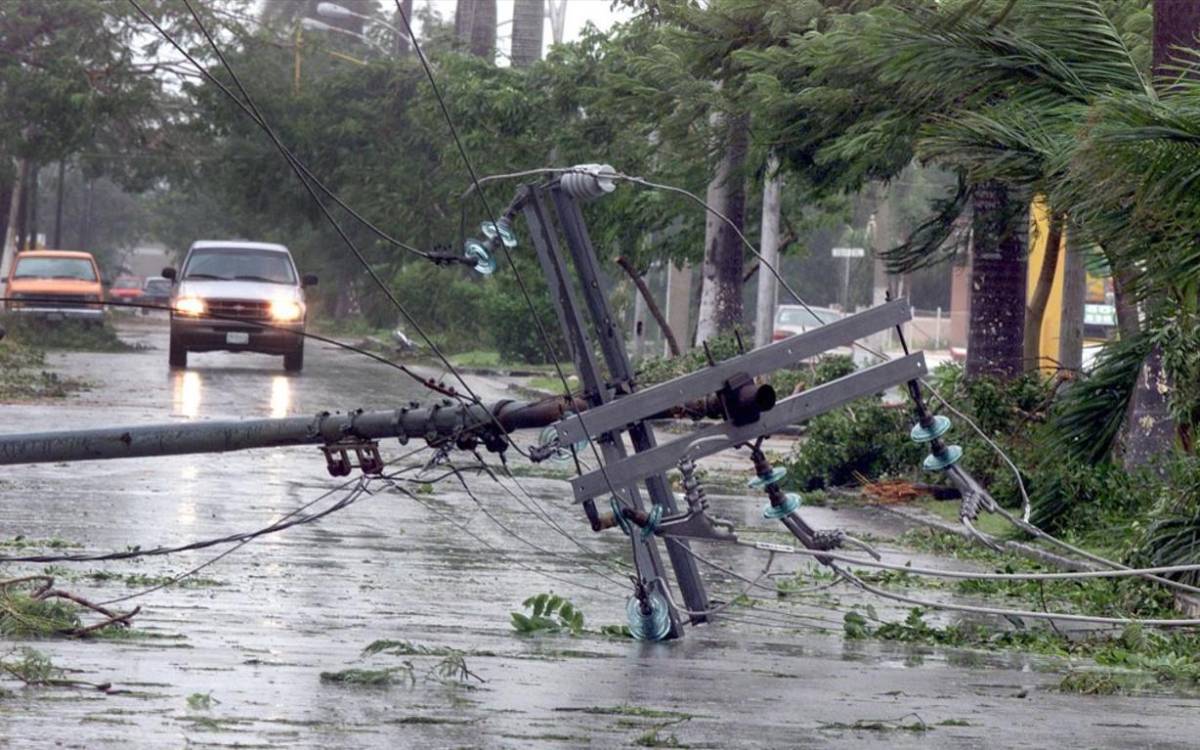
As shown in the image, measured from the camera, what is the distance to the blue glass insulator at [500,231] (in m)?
8.33

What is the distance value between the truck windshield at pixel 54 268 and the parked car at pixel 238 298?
9.71 m

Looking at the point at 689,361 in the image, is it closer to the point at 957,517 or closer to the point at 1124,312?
the point at 957,517

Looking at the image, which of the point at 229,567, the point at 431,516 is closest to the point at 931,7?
the point at 431,516

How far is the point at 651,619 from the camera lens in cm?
877

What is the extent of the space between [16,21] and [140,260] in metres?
114

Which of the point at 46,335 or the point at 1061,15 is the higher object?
the point at 1061,15

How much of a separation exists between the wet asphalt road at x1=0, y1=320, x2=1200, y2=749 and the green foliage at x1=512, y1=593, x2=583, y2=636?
0.11m

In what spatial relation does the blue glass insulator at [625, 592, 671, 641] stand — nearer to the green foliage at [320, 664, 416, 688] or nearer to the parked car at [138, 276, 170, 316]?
the green foliage at [320, 664, 416, 688]

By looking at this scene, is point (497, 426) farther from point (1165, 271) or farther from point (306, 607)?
point (1165, 271)

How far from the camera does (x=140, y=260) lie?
15550 centimetres

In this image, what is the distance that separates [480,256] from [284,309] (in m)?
21.6

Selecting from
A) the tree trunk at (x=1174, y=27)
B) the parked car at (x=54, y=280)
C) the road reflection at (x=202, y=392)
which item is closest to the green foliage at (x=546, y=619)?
the tree trunk at (x=1174, y=27)

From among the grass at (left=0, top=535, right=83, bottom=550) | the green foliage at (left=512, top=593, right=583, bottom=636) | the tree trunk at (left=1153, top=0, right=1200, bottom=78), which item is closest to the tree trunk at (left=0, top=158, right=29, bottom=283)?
the grass at (left=0, top=535, right=83, bottom=550)

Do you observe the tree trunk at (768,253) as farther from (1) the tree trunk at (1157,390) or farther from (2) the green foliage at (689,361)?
(1) the tree trunk at (1157,390)
